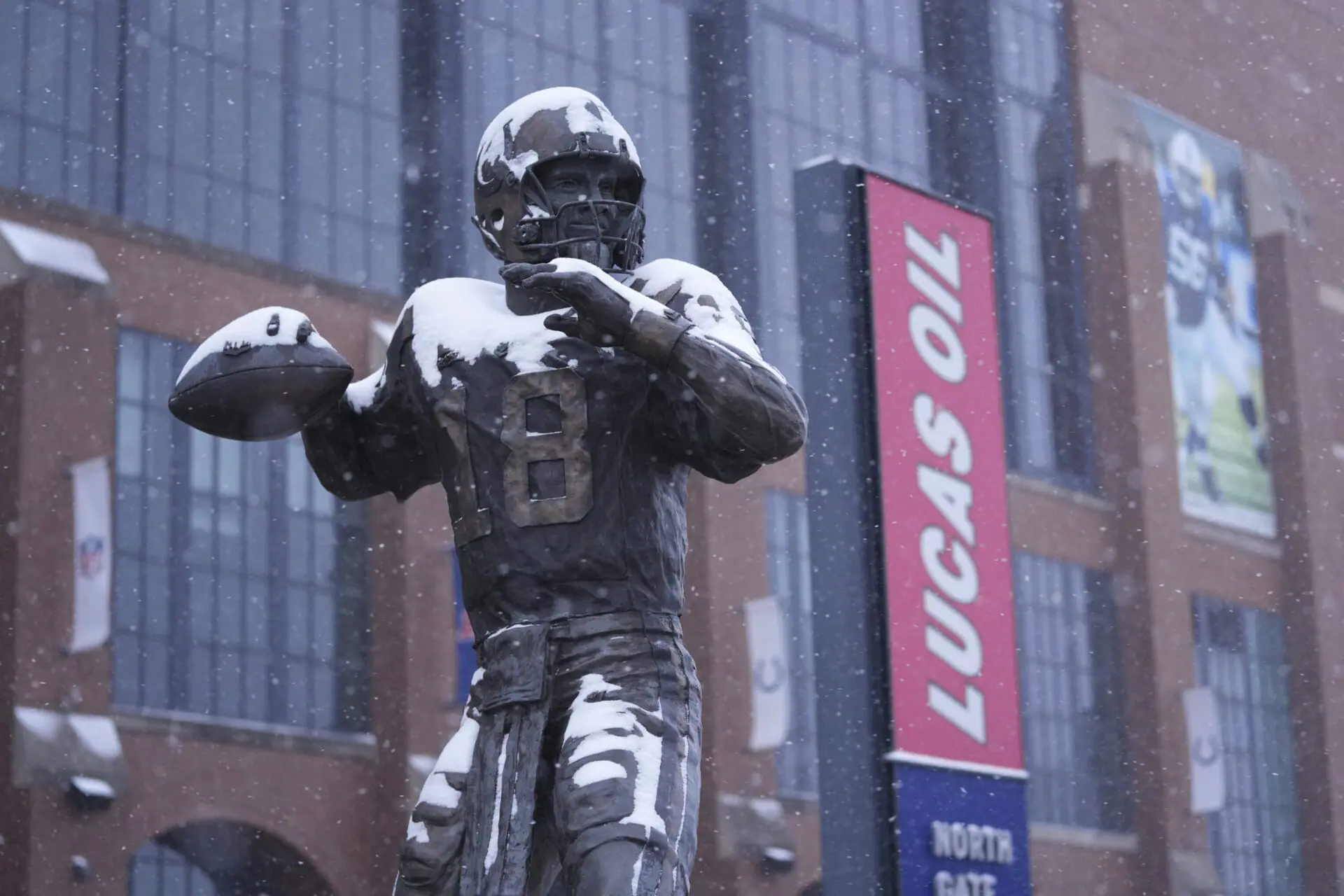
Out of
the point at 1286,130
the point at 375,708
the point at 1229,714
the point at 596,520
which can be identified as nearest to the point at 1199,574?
the point at 1229,714

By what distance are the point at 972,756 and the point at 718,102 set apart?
1557 cm

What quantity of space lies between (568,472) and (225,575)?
1600cm

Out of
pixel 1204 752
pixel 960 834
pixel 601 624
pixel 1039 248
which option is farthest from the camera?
pixel 1039 248

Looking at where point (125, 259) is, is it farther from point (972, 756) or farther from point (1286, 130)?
point (1286, 130)

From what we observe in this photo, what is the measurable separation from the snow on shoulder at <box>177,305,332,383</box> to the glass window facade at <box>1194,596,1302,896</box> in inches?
1102

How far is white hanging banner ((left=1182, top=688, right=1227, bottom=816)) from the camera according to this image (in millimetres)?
29156

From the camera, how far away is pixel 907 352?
1216 centimetres

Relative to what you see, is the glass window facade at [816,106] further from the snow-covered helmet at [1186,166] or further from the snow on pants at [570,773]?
the snow on pants at [570,773]

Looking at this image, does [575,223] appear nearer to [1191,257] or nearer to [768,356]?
[768,356]

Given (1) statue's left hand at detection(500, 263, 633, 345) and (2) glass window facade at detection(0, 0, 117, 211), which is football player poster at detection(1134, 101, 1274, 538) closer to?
(2) glass window facade at detection(0, 0, 117, 211)

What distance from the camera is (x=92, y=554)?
57.0ft

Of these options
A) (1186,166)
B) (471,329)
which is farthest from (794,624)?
(471,329)

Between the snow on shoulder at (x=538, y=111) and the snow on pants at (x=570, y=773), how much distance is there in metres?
0.89

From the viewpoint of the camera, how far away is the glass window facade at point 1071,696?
2878 centimetres
